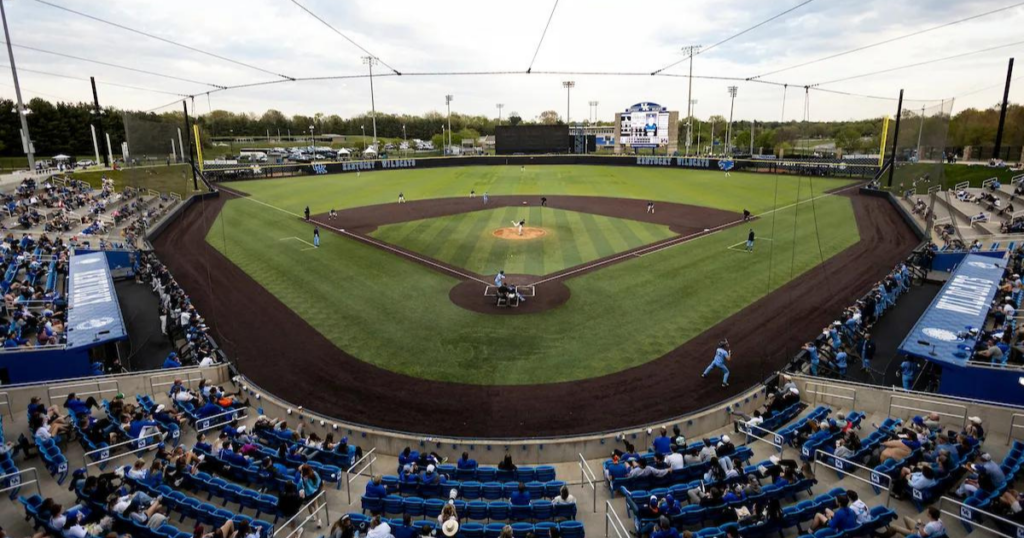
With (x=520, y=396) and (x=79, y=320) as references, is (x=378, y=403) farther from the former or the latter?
(x=79, y=320)

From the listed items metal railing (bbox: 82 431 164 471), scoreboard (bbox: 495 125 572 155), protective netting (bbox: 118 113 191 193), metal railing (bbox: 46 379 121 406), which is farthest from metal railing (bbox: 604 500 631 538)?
scoreboard (bbox: 495 125 572 155)

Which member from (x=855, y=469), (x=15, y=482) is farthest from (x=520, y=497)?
(x=15, y=482)

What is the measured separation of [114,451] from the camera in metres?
12.2

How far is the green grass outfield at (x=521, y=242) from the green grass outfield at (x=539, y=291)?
260cm

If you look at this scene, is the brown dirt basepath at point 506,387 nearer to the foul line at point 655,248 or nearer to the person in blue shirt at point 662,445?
the person in blue shirt at point 662,445

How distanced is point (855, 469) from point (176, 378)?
18.9m

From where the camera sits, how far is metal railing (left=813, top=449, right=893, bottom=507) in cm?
1057

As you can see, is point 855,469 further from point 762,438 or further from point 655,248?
point 655,248

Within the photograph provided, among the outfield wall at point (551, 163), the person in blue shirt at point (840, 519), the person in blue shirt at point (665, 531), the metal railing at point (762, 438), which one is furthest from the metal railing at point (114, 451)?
the outfield wall at point (551, 163)

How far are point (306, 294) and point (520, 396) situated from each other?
14.7m

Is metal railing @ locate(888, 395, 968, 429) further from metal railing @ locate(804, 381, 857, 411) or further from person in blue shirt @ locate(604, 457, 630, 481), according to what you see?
person in blue shirt @ locate(604, 457, 630, 481)

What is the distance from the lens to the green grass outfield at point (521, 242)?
3177cm

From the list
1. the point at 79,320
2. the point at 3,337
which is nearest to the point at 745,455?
the point at 79,320

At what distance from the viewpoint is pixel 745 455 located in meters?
12.4
